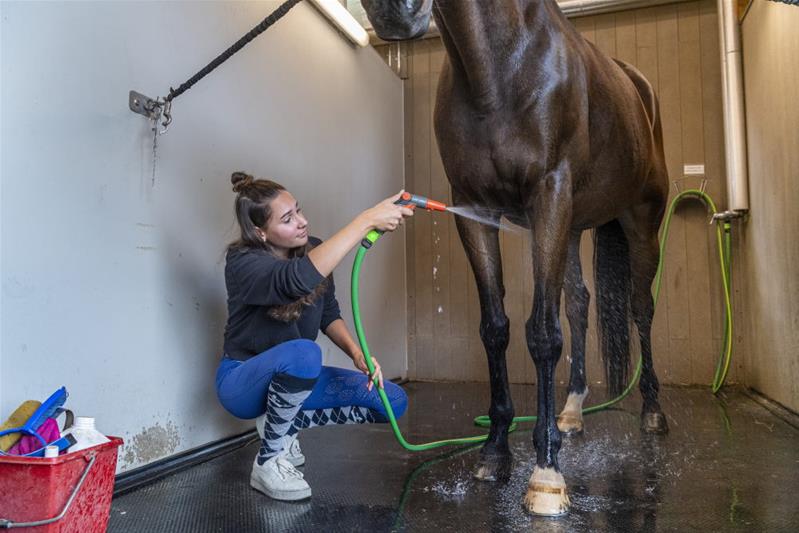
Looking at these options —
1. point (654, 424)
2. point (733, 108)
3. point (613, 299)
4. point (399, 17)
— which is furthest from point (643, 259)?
point (399, 17)

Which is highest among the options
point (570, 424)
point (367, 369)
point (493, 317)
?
point (493, 317)

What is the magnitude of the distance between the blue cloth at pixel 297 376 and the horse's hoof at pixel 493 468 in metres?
0.27

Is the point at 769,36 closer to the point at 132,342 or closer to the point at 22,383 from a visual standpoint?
the point at 132,342

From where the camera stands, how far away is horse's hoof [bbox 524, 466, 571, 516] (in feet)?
4.59

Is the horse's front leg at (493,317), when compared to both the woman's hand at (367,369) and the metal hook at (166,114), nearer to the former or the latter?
the woman's hand at (367,369)

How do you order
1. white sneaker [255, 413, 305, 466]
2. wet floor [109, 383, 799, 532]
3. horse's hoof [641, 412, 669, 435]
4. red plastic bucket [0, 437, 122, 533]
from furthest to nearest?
1. horse's hoof [641, 412, 669, 435]
2. white sneaker [255, 413, 305, 466]
3. wet floor [109, 383, 799, 532]
4. red plastic bucket [0, 437, 122, 533]

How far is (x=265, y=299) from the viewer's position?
1.53 m

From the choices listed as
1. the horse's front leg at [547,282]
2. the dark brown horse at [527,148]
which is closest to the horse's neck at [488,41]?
the dark brown horse at [527,148]

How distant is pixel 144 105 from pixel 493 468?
1.43 metres

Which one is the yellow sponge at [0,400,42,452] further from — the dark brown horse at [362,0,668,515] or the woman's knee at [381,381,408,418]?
the dark brown horse at [362,0,668,515]

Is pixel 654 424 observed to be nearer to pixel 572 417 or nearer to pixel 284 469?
pixel 572 417

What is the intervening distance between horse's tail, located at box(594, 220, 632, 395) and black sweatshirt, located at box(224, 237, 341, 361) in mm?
1309

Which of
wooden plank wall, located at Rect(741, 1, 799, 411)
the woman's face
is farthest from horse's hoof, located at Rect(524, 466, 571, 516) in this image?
wooden plank wall, located at Rect(741, 1, 799, 411)

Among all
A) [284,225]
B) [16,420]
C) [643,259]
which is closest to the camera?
[16,420]
